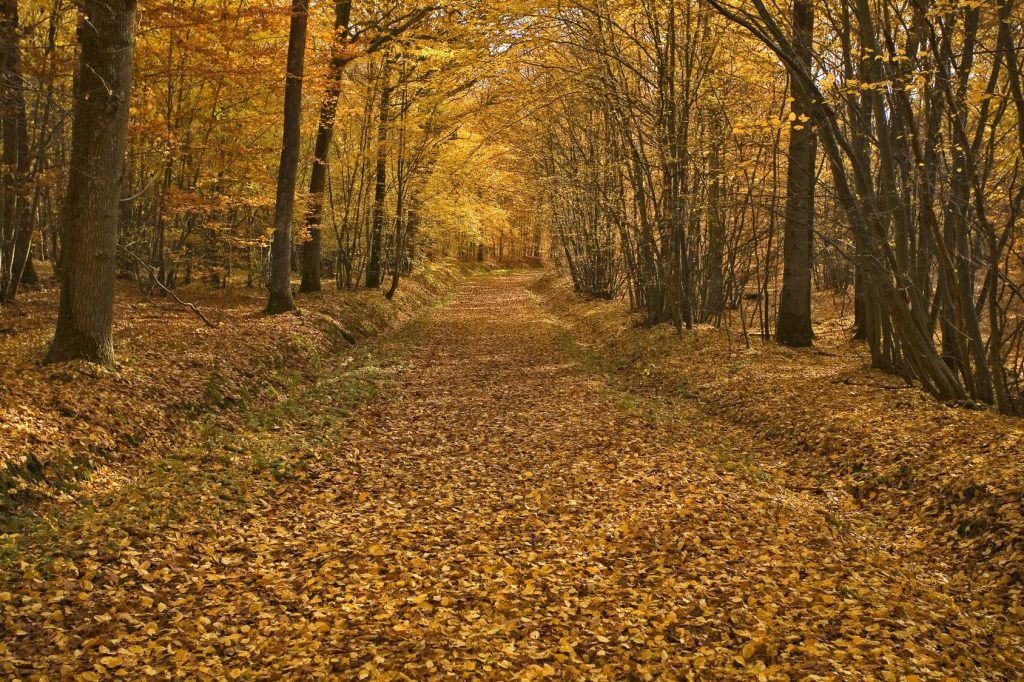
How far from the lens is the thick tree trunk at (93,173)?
7816 millimetres

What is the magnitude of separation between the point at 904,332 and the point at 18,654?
970cm

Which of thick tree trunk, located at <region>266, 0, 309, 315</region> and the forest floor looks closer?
the forest floor

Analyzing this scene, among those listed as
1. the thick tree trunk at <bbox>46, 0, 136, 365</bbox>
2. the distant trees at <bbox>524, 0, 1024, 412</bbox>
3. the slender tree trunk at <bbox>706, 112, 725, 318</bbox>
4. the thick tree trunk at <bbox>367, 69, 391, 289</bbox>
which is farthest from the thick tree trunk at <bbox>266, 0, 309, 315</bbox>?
the slender tree trunk at <bbox>706, 112, 725, 318</bbox>

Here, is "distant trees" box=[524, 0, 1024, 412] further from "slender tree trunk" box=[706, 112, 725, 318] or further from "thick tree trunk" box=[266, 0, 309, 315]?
"thick tree trunk" box=[266, 0, 309, 315]

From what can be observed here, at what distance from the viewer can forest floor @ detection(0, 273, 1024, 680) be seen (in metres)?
4.21

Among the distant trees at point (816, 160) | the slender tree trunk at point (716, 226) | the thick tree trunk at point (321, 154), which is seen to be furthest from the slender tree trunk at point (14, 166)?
the slender tree trunk at point (716, 226)

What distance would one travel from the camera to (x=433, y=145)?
A: 71.1ft

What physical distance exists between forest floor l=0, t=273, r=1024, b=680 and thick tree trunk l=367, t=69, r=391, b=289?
13.3 m

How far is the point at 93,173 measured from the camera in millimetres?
7840

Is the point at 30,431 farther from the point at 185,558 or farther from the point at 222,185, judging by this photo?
the point at 222,185

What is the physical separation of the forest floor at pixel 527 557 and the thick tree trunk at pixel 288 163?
5.96 metres

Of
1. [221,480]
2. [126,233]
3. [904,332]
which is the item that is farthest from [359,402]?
[126,233]

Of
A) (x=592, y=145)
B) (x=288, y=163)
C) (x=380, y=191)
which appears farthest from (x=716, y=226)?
(x=380, y=191)

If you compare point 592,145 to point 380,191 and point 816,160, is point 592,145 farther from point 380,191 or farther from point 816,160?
point 380,191
